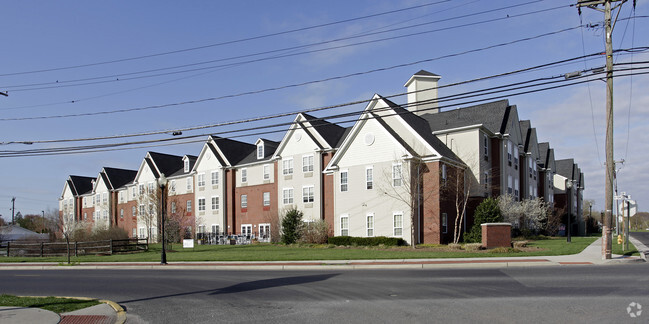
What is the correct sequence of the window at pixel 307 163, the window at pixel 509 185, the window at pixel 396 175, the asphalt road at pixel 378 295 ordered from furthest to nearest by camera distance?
the window at pixel 307 163
the window at pixel 509 185
the window at pixel 396 175
the asphalt road at pixel 378 295

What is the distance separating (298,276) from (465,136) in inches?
940

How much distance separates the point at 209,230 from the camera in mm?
51938

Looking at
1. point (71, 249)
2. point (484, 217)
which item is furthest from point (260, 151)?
point (484, 217)

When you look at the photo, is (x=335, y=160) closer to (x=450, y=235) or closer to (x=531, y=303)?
(x=450, y=235)

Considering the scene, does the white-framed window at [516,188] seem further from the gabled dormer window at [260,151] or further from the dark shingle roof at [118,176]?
the dark shingle roof at [118,176]

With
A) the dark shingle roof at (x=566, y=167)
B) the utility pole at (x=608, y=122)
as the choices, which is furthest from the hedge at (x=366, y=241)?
the dark shingle roof at (x=566, y=167)

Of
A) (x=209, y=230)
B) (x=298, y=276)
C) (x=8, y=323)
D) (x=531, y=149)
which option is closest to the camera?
(x=8, y=323)

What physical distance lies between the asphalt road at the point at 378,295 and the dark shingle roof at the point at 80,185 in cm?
6601

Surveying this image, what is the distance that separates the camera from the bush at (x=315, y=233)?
3616 centimetres

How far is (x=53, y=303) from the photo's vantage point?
37.4 ft

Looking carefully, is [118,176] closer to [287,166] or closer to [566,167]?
[287,166]

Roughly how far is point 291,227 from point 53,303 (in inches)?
1069

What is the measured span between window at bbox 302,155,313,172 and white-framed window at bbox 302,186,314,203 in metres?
1.54

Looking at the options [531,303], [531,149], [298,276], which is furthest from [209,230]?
[531,303]
